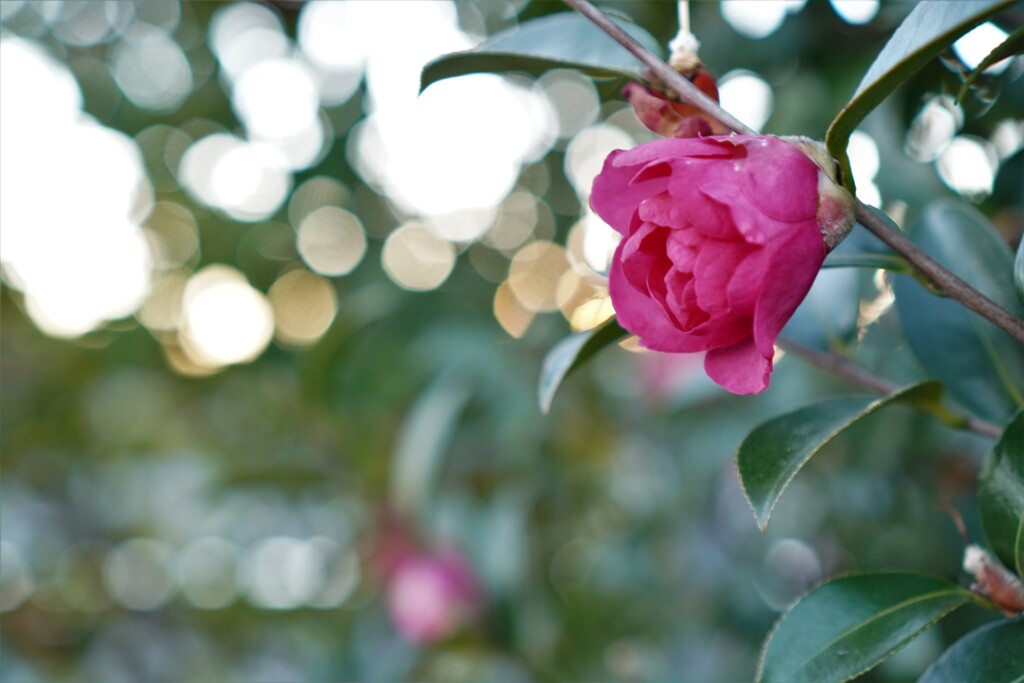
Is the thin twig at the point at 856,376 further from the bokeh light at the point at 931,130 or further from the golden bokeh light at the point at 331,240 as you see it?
the golden bokeh light at the point at 331,240

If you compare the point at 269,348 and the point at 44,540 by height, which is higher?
the point at 269,348

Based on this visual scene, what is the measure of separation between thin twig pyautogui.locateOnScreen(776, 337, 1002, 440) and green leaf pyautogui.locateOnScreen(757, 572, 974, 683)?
0.49ft

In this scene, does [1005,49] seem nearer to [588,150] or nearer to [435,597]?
[435,597]

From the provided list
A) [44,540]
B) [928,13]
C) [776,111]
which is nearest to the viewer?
[928,13]

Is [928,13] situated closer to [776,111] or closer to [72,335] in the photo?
[776,111]

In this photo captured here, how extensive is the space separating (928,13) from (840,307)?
1.41 ft

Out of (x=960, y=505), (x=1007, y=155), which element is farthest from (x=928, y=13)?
(x=960, y=505)

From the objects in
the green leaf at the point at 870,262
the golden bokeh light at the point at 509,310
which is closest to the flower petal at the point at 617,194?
the green leaf at the point at 870,262

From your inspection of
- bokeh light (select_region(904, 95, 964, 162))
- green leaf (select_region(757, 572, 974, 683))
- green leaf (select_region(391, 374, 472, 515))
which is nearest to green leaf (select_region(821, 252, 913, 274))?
green leaf (select_region(757, 572, 974, 683))

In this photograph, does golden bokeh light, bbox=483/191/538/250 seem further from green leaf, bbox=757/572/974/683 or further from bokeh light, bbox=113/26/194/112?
green leaf, bbox=757/572/974/683

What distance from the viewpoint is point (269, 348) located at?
100 inches

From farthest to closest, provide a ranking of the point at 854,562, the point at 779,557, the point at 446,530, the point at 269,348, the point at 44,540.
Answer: the point at 44,540 → the point at 269,348 → the point at 779,557 → the point at 446,530 → the point at 854,562

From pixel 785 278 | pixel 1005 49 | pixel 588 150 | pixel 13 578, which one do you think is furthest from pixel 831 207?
pixel 13 578

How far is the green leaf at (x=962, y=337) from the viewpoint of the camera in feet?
2.22
